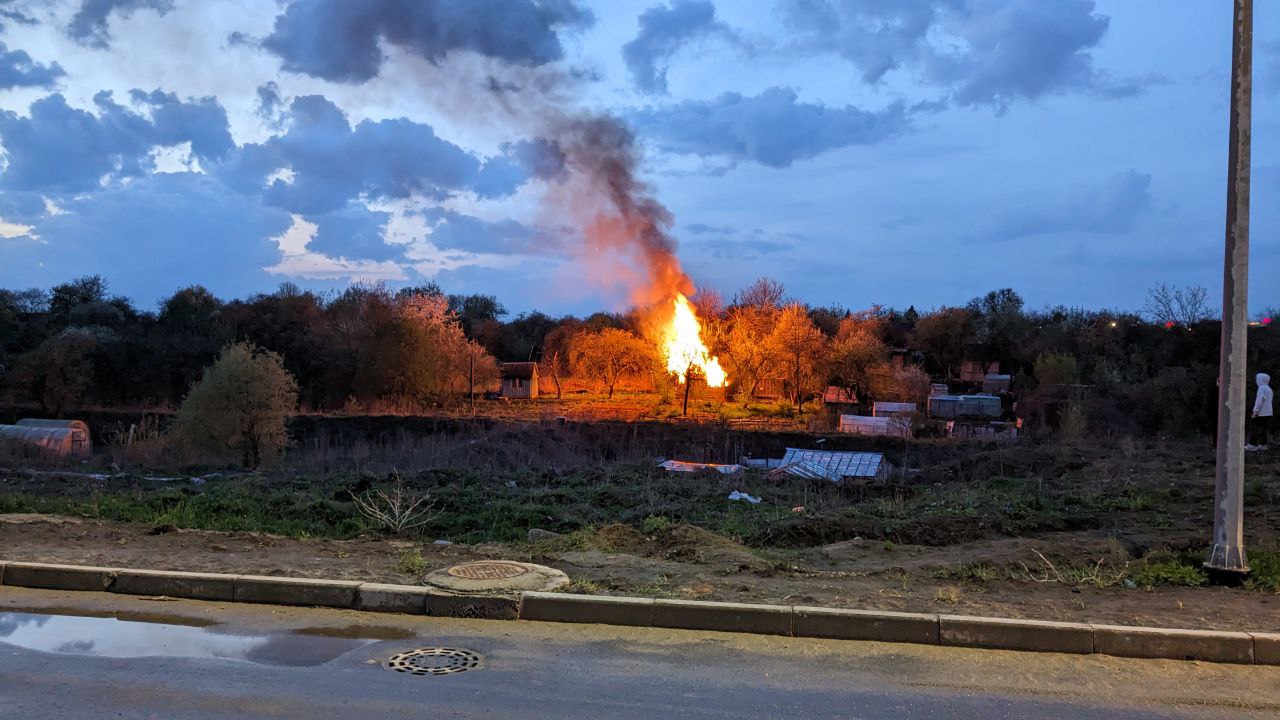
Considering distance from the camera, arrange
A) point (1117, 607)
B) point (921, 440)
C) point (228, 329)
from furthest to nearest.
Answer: point (228, 329)
point (921, 440)
point (1117, 607)

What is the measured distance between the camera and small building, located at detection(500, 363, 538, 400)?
62594 millimetres

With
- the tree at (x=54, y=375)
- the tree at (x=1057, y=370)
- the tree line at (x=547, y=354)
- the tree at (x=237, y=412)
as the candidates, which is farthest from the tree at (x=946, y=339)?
the tree at (x=54, y=375)

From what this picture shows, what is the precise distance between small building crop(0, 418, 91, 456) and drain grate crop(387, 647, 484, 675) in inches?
1238

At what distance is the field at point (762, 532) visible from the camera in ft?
26.9

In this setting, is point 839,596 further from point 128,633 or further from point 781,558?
point 128,633

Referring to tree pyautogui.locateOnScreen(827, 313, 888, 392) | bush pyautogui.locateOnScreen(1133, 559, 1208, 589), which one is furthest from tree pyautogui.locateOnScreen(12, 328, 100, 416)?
bush pyautogui.locateOnScreen(1133, 559, 1208, 589)

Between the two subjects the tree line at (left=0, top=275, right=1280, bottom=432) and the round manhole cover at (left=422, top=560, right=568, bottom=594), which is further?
the tree line at (left=0, top=275, right=1280, bottom=432)

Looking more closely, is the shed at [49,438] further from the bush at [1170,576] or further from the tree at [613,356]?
the bush at [1170,576]

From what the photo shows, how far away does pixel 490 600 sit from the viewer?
7.61 metres

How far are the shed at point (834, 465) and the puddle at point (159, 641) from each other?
1719 cm

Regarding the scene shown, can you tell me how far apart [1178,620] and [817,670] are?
3289 mm

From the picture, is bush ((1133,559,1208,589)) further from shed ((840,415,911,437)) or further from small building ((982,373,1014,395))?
small building ((982,373,1014,395))

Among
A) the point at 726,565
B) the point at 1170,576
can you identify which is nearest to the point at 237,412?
the point at 726,565

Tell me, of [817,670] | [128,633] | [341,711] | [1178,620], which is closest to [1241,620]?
[1178,620]
